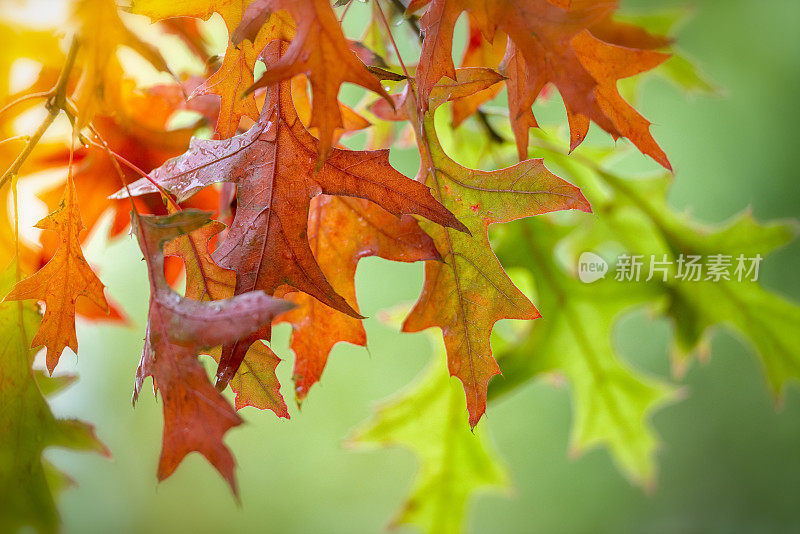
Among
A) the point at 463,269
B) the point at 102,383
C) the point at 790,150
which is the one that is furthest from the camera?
the point at 790,150

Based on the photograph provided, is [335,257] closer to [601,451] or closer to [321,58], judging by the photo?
[321,58]

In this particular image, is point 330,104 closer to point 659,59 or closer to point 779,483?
point 659,59

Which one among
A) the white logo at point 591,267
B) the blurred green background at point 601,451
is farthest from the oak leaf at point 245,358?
the blurred green background at point 601,451

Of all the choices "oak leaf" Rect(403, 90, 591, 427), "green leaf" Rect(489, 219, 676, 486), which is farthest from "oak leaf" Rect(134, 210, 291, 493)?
"green leaf" Rect(489, 219, 676, 486)

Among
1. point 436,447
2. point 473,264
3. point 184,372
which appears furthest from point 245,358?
point 436,447

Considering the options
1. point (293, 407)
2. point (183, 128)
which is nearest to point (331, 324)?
point (183, 128)

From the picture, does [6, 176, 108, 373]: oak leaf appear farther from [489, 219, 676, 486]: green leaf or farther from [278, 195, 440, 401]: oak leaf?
[489, 219, 676, 486]: green leaf
